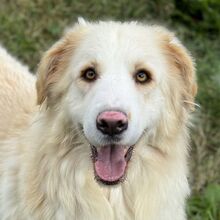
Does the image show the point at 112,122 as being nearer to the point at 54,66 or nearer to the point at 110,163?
the point at 110,163

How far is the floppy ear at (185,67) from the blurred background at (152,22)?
1.86m

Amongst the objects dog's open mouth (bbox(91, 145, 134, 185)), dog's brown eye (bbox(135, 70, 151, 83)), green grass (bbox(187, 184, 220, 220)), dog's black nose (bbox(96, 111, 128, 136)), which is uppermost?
dog's brown eye (bbox(135, 70, 151, 83))

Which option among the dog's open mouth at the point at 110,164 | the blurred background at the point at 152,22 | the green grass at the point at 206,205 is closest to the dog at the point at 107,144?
the dog's open mouth at the point at 110,164

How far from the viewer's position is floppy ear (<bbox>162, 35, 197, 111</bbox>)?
3.88 m

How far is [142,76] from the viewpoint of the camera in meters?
3.74

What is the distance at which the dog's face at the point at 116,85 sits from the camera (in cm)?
351

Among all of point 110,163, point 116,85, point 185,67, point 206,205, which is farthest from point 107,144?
point 206,205

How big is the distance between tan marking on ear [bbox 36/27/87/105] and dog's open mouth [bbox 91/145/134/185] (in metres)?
0.45

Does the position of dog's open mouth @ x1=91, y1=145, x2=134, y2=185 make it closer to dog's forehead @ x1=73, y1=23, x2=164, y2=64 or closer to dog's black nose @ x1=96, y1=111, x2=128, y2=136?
dog's black nose @ x1=96, y1=111, x2=128, y2=136

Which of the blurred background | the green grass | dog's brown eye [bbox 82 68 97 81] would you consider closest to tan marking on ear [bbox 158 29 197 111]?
dog's brown eye [bbox 82 68 97 81]

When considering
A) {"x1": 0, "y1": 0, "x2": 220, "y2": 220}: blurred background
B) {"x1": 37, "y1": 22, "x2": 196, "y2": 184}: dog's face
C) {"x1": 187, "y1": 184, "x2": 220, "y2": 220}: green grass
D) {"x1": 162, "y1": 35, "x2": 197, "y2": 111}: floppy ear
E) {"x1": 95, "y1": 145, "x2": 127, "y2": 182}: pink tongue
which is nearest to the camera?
{"x1": 37, "y1": 22, "x2": 196, "y2": 184}: dog's face

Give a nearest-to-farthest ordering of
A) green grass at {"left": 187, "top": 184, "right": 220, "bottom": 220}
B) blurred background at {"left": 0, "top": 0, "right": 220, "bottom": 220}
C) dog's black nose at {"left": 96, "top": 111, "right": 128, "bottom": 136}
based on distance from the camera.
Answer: dog's black nose at {"left": 96, "top": 111, "right": 128, "bottom": 136}
green grass at {"left": 187, "top": 184, "right": 220, "bottom": 220}
blurred background at {"left": 0, "top": 0, "right": 220, "bottom": 220}

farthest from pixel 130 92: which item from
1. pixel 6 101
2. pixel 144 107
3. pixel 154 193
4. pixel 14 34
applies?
pixel 14 34

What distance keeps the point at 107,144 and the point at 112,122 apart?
209mm
